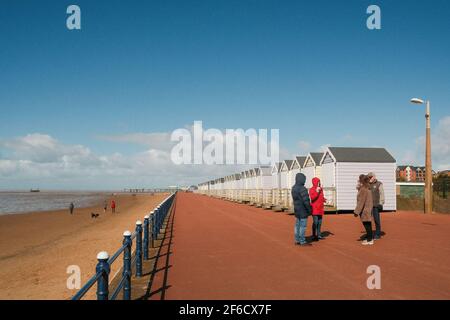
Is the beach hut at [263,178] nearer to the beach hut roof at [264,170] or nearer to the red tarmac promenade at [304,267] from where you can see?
the beach hut roof at [264,170]

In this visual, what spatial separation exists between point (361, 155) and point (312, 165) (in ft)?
14.6

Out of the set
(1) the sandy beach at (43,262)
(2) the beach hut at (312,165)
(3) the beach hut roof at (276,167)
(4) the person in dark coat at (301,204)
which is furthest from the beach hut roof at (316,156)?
(4) the person in dark coat at (301,204)

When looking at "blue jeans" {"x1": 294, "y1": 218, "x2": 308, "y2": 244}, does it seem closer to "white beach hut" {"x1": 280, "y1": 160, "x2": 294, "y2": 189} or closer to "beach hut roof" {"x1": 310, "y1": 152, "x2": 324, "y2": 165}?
"beach hut roof" {"x1": 310, "y1": 152, "x2": 324, "y2": 165}

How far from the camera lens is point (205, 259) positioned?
27.8ft

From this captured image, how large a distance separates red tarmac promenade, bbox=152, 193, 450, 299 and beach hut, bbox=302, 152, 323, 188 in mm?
15080

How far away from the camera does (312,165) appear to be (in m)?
28.3

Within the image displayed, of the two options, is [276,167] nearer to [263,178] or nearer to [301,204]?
[263,178]

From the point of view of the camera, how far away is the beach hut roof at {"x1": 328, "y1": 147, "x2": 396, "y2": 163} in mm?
23922

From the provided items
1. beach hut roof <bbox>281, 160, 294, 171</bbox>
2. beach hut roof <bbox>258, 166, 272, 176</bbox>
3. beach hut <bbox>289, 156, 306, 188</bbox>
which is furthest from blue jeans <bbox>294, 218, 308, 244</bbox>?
→ beach hut roof <bbox>258, 166, 272, 176</bbox>

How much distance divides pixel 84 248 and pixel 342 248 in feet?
33.3

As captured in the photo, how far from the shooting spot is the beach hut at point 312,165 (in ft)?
89.5
